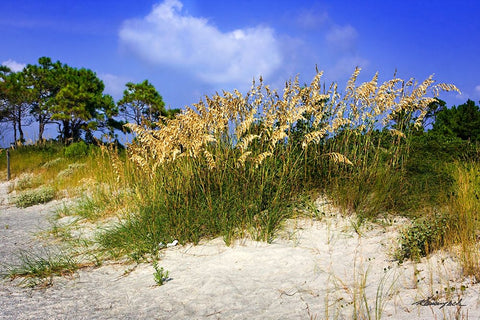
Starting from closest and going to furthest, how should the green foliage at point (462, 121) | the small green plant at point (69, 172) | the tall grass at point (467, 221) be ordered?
1. the tall grass at point (467, 221)
2. the small green plant at point (69, 172)
3. the green foliage at point (462, 121)

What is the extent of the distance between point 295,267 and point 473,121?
1404 centimetres

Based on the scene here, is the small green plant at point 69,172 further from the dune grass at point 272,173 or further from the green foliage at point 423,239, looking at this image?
the green foliage at point 423,239

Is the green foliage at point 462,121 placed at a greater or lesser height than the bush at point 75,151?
greater

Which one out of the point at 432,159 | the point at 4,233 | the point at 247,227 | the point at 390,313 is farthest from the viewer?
the point at 4,233

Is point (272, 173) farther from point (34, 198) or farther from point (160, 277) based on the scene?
point (34, 198)

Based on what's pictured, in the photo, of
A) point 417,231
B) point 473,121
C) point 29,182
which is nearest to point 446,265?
point 417,231

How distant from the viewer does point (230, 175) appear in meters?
5.92

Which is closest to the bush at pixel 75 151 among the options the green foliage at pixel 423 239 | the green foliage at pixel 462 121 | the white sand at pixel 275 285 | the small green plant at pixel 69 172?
the small green plant at pixel 69 172

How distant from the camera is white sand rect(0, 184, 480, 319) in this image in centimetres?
367

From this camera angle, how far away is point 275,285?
4402mm

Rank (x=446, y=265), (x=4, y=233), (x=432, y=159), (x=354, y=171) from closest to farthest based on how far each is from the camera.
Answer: (x=446, y=265), (x=354, y=171), (x=432, y=159), (x=4, y=233)

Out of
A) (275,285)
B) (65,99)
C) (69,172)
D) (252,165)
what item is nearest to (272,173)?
(252,165)

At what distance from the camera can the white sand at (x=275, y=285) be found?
144 inches

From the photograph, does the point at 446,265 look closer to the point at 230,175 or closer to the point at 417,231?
the point at 417,231
